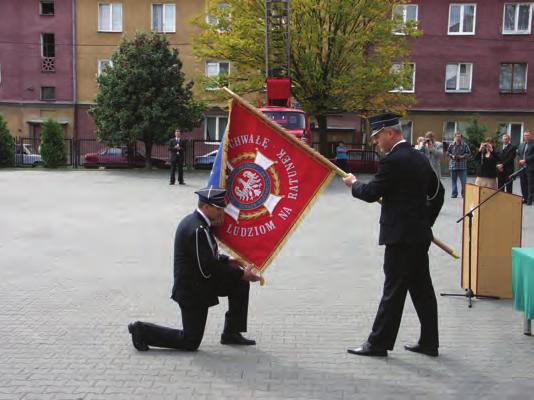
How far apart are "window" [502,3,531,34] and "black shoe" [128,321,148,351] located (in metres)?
37.0

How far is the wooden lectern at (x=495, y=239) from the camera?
7184 millimetres

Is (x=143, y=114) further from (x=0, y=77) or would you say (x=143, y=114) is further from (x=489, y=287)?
(x=489, y=287)

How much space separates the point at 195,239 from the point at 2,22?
4021 cm

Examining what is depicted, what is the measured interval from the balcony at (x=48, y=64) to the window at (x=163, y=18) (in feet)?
22.0

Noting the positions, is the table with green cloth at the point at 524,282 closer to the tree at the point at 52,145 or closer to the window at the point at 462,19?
the tree at the point at 52,145

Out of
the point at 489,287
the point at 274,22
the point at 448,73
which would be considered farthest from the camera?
the point at 448,73

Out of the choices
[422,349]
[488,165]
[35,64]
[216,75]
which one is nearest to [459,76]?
[216,75]

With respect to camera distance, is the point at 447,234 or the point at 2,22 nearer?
the point at 447,234

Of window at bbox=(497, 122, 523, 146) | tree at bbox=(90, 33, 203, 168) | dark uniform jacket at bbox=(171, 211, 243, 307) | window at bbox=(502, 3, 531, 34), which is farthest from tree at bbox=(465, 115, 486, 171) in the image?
dark uniform jacket at bbox=(171, 211, 243, 307)

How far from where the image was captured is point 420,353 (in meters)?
5.54

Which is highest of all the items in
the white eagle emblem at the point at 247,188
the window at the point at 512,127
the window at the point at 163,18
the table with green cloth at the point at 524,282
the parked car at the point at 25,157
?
the window at the point at 163,18

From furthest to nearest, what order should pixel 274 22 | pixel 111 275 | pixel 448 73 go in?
1. pixel 448 73
2. pixel 274 22
3. pixel 111 275

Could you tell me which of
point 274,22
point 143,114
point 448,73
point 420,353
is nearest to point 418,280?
point 420,353

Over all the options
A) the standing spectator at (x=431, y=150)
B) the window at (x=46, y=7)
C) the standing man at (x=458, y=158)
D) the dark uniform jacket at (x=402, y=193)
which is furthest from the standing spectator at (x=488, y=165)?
the window at (x=46, y=7)
